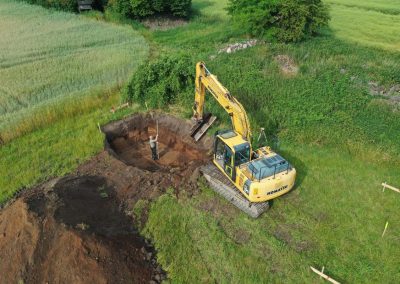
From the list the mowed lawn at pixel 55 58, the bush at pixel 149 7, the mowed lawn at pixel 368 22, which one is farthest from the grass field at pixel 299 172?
the bush at pixel 149 7

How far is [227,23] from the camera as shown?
33.1 m

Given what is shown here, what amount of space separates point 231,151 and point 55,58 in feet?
57.2

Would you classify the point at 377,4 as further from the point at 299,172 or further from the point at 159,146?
the point at 159,146

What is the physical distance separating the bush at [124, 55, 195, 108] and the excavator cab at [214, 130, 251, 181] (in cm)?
620

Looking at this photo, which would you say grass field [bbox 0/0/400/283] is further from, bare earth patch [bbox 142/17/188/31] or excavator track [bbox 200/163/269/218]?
bare earth patch [bbox 142/17/188/31]

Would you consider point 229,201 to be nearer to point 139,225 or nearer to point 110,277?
point 139,225

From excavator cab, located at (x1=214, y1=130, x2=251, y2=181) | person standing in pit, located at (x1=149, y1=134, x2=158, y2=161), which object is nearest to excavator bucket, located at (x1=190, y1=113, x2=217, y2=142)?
person standing in pit, located at (x1=149, y1=134, x2=158, y2=161)

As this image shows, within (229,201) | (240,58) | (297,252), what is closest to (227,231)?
(229,201)

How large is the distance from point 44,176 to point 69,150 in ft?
6.12

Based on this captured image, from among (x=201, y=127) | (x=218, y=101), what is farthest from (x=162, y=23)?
(x=218, y=101)

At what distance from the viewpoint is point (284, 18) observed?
26.2m

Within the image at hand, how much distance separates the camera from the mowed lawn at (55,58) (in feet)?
70.1

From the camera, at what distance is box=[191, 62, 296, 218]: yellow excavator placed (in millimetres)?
13531

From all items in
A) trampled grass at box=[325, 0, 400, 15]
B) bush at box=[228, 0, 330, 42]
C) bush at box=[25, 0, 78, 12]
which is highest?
bush at box=[228, 0, 330, 42]
